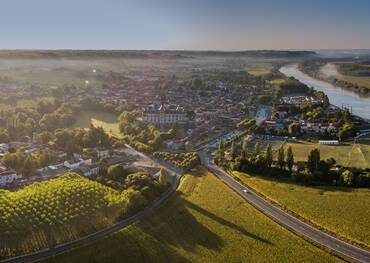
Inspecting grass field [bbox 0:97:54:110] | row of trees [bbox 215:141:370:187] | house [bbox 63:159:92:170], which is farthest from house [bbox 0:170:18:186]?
grass field [bbox 0:97:54:110]

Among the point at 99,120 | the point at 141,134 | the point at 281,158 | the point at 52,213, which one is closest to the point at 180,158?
the point at 141,134

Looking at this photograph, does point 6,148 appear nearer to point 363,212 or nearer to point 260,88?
point 363,212

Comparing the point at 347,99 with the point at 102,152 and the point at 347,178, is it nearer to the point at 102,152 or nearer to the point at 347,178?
the point at 347,178

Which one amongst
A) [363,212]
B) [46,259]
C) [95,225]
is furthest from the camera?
A: [363,212]

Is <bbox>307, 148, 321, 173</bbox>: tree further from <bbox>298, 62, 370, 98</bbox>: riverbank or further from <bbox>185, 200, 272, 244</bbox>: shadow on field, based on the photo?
<bbox>298, 62, 370, 98</bbox>: riverbank

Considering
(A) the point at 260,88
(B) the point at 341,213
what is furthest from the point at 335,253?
(A) the point at 260,88

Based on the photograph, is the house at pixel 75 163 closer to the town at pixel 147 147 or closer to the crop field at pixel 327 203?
the town at pixel 147 147
